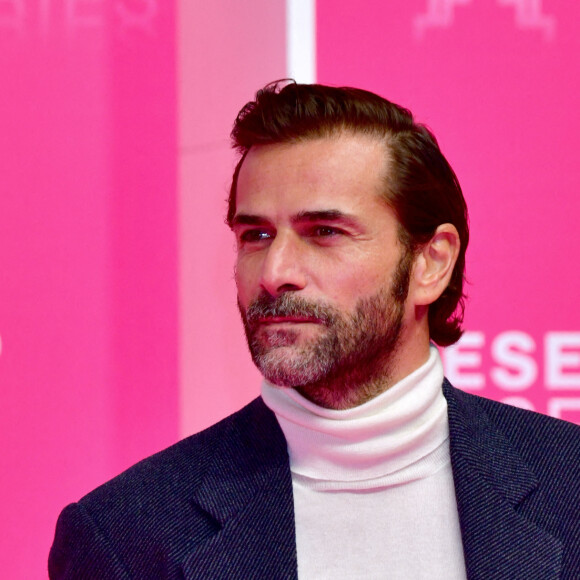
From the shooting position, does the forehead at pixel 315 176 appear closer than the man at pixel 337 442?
No

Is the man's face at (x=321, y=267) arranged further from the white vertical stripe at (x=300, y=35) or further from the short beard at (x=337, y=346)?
the white vertical stripe at (x=300, y=35)

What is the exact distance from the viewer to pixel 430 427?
83.6 inches

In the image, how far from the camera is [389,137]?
2320 millimetres

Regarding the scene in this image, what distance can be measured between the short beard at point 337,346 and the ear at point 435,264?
0.05m

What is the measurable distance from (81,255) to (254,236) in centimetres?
78

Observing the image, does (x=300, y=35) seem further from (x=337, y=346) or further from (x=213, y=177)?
(x=337, y=346)

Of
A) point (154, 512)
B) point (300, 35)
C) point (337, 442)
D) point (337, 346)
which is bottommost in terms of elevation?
point (154, 512)

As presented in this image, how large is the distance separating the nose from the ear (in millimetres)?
341

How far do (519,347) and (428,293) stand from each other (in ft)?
2.05

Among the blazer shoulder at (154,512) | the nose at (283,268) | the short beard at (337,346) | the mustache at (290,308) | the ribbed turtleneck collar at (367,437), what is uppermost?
the nose at (283,268)

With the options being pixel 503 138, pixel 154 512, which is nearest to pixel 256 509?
pixel 154 512

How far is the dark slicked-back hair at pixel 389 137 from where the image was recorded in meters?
2.24

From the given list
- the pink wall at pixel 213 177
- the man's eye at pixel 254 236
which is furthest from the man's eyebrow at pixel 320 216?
the pink wall at pixel 213 177

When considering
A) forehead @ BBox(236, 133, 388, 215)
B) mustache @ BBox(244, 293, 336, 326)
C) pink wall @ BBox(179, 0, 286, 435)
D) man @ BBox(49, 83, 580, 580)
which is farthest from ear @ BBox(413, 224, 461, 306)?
pink wall @ BBox(179, 0, 286, 435)
